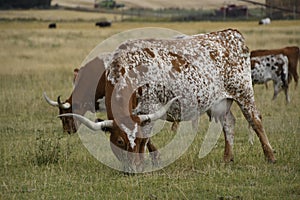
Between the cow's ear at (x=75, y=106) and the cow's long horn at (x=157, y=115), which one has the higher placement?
the cow's long horn at (x=157, y=115)

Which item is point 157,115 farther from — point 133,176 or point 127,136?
point 133,176

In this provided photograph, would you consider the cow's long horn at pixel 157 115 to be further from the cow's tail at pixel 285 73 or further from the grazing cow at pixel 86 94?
the cow's tail at pixel 285 73

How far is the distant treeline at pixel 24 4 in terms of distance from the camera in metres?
77.1

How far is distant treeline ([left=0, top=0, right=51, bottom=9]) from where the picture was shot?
7712cm

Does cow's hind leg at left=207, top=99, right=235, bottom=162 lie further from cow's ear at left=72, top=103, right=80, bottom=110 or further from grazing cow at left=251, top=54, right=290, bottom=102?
grazing cow at left=251, top=54, right=290, bottom=102

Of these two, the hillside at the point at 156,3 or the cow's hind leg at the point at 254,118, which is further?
the hillside at the point at 156,3

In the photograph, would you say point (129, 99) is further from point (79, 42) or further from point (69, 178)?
point (79, 42)

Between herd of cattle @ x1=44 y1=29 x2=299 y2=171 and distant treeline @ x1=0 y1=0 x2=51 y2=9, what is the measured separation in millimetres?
67589

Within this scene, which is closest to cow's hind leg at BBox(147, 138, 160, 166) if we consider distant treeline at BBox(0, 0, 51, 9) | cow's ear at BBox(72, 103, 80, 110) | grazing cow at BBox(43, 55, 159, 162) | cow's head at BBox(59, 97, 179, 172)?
cow's head at BBox(59, 97, 179, 172)

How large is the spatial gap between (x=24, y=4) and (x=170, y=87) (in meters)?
70.8

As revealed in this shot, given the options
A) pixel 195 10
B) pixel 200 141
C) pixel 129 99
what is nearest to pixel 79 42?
pixel 200 141

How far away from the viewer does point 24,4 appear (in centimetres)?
7912

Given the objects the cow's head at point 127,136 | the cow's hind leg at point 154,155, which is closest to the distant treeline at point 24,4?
the cow's hind leg at point 154,155

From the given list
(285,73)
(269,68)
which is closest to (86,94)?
(269,68)
